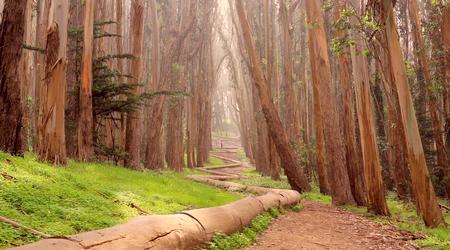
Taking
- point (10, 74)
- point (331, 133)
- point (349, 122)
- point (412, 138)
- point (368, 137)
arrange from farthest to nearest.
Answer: point (331, 133), point (349, 122), point (368, 137), point (412, 138), point (10, 74)

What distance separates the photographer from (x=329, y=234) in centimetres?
768

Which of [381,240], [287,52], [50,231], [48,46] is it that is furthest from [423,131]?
[50,231]

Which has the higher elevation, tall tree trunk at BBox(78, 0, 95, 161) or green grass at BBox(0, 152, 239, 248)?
tall tree trunk at BBox(78, 0, 95, 161)

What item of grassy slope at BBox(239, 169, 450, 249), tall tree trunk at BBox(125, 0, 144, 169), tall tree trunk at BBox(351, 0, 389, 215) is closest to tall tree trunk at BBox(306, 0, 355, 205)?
grassy slope at BBox(239, 169, 450, 249)

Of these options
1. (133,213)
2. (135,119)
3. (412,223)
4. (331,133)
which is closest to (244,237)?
(133,213)

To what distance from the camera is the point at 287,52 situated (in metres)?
20.7

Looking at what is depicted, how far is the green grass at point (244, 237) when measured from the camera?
5.36 m

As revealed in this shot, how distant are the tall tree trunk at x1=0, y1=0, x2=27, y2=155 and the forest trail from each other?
184 inches

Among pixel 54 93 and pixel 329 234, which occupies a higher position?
pixel 54 93

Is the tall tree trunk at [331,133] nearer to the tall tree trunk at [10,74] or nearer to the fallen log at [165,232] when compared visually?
the fallen log at [165,232]

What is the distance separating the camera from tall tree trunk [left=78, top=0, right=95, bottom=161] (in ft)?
36.3

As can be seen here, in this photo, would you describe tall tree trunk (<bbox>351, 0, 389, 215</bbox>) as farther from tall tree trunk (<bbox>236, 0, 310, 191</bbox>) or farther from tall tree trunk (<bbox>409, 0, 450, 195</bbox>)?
tall tree trunk (<bbox>409, 0, 450, 195</bbox>)

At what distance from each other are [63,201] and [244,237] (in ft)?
8.85

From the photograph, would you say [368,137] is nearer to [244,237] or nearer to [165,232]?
[244,237]
